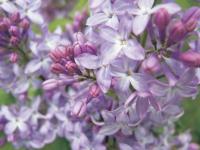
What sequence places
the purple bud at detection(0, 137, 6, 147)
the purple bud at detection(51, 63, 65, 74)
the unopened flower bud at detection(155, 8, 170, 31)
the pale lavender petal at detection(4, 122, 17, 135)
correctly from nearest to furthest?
the unopened flower bud at detection(155, 8, 170, 31) < the purple bud at detection(51, 63, 65, 74) < the pale lavender petal at detection(4, 122, 17, 135) < the purple bud at detection(0, 137, 6, 147)

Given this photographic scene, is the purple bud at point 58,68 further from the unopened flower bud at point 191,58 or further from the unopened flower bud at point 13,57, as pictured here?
the unopened flower bud at point 191,58

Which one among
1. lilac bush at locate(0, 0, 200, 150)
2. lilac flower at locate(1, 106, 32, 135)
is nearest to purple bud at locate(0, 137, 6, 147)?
lilac bush at locate(0, 0, 200, 150)

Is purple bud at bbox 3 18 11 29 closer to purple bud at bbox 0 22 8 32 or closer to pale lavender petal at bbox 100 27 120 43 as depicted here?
purple bud at bbox 0 22 8 32

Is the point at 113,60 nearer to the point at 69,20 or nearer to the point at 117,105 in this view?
the point at 117,105

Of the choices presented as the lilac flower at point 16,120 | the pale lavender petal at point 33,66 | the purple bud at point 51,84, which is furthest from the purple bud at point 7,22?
the lilac flower at point 16,120

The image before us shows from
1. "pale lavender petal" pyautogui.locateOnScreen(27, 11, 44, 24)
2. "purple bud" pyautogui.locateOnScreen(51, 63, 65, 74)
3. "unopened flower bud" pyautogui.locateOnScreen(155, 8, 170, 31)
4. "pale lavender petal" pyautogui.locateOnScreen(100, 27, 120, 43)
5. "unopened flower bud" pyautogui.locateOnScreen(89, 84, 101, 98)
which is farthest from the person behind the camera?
"pale lavender petal" pyautogui.locateOnScreen(27, 11, 44, 24)

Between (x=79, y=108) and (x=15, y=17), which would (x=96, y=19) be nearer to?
(x=79, y=108)
